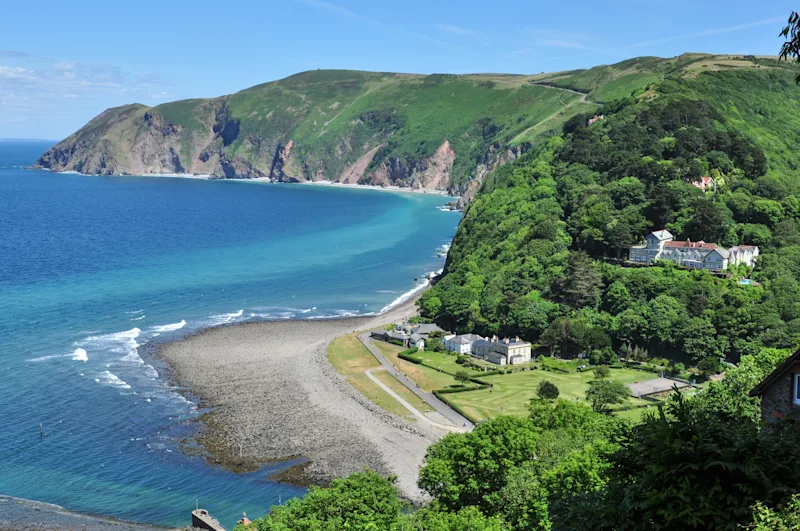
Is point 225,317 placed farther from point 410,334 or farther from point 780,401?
point 780,401

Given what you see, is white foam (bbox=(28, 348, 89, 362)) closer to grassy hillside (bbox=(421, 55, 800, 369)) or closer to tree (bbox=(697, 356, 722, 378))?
grassy hillside (bbox=(421, 55, 800, 369))

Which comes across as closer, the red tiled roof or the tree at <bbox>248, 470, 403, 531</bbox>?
the tree at <bbox>248, 470, 403, 531</bbox>

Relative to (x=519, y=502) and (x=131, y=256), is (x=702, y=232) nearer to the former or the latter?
(x=519, y=502)

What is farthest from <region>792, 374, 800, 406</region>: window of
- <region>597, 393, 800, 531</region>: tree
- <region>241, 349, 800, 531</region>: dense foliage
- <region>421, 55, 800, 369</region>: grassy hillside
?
<region>421, 55, 800, 369</region>: grassy hillside

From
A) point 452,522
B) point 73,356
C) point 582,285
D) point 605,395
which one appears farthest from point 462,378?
point 73,356

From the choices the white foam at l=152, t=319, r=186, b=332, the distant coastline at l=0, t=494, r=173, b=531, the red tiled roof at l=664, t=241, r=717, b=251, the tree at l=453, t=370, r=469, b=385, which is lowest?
the distant coastline at l=0, t=494, r=173, b=531

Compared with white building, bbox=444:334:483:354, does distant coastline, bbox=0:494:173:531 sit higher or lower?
lower
